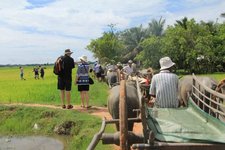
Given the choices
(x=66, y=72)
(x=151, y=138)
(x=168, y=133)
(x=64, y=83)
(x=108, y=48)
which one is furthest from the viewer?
(x=108, y=48)

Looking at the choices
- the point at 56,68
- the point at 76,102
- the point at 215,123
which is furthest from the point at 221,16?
the point at 215,123

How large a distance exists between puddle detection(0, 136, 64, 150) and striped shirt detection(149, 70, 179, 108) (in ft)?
15.1

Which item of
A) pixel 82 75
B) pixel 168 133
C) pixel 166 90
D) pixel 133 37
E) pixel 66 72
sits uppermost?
pixel 133 37

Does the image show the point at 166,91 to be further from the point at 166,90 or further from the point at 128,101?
the point at 128,101

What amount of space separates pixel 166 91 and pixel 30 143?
18.8 ft

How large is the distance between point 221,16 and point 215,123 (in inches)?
1965

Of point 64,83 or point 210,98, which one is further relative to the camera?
point 64,83

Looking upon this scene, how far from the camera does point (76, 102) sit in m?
16.5

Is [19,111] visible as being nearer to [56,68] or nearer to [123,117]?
[56,68]

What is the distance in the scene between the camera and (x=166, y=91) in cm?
657

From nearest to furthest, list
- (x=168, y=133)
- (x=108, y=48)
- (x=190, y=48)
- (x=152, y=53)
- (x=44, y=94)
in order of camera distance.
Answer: (x=168, y=133), (x=44, y=94), (x=190, y=48), (x=152, y=53), (x=108, y=48)

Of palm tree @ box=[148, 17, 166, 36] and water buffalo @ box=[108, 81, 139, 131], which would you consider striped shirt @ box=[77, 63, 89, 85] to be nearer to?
water buffalo @ box=[108, 81, 139, 131]

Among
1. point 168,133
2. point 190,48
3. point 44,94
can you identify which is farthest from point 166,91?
point 190,48

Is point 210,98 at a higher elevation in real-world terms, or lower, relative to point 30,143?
higher
